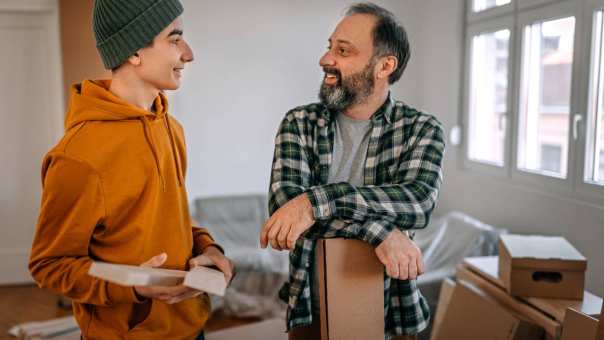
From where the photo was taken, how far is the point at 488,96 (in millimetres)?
Answer: 3881

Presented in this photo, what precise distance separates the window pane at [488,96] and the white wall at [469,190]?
0.14 meters

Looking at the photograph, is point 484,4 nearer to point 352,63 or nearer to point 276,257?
point 276,257

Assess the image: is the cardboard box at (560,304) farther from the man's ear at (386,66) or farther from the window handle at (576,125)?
the man's ear at (386,66)

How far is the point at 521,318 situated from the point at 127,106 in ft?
5.32

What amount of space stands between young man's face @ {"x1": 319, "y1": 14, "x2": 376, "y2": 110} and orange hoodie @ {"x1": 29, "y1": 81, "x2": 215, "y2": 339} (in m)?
0.45

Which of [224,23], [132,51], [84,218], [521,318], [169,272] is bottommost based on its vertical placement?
[521,318]

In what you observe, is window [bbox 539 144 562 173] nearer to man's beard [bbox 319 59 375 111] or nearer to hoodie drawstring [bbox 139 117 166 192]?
man's beard [bbox 319 59 375 111]

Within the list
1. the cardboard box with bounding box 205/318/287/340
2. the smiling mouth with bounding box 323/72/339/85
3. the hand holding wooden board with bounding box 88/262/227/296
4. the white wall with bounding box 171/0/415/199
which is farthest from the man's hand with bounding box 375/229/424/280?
the white wall with bounding box 171/0/415/199

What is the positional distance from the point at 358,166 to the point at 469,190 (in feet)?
9.16

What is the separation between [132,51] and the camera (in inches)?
47.7

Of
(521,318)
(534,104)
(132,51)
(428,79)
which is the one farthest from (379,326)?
(428,79)

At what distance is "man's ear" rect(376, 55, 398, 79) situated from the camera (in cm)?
146

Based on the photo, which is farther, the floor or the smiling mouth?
the floor

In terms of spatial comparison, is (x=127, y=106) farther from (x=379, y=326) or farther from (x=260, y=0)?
(x=260, y=0)
